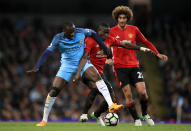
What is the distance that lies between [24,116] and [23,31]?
18.5 feet

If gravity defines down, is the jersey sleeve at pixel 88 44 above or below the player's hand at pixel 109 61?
above

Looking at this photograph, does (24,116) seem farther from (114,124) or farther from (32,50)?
(114,124)

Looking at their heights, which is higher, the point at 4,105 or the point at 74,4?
the point at 74,4

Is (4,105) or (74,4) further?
(74,4)

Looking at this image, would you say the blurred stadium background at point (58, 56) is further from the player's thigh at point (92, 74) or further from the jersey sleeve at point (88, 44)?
the player's thigh at point (92, 74)

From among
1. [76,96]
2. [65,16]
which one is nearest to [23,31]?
[65,16]

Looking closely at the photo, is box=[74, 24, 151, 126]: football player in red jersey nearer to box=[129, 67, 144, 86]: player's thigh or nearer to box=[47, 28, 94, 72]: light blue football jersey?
box=[47, 28, 94, 72]: light blue football jersey

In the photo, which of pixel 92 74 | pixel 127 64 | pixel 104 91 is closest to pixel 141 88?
pixel 127 64

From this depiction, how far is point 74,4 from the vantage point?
77.8 feet

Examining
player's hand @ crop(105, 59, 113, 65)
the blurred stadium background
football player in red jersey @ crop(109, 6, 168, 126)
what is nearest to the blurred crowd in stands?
the blurred stadium background

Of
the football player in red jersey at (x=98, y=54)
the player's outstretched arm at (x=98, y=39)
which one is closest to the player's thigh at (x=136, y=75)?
the football player in red jersey at (x=98, y=54)

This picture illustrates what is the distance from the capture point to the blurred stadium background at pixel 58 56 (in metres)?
16.8

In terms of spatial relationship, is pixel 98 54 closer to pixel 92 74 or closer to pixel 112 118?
pixel 92 74

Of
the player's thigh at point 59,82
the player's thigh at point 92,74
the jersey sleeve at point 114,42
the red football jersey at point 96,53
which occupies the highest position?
the jersey sleeve at point 114,42
